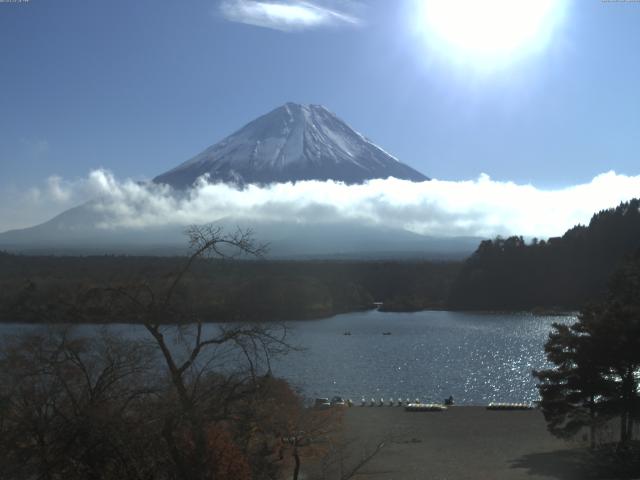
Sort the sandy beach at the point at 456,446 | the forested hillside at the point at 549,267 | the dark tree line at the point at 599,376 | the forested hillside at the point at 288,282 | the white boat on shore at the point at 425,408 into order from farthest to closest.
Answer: the forested hillside at the point at 549,267
the forested hillside at the point at 288,282
the white boat on shore at the point at 425,408
the dark tree line at the point at 599,376
the sandy beach at the point at 456,446

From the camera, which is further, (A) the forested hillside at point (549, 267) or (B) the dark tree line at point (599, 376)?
(A) the forested hillside at point (549, 267)

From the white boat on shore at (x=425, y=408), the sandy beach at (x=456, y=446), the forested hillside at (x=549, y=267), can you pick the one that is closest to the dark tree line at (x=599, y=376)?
the sandy beach at (x=456, y=446)

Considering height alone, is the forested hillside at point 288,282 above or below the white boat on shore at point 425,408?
above

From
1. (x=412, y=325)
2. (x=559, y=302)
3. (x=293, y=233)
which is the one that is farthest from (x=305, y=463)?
(x=293, y=233)

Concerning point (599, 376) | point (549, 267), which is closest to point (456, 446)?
point (599, 376)

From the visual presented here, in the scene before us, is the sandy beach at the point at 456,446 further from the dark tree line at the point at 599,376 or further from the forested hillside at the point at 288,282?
the forested hillside at the point at 288,282

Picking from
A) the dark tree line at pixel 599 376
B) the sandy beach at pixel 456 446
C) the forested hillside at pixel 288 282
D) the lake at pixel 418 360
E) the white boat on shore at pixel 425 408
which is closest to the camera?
the sandy beach at pixel 456 446

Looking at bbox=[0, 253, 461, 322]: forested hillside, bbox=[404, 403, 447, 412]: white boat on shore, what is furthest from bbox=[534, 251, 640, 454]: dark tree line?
bbox=[0, 253, 461, 322]: forested hillside
